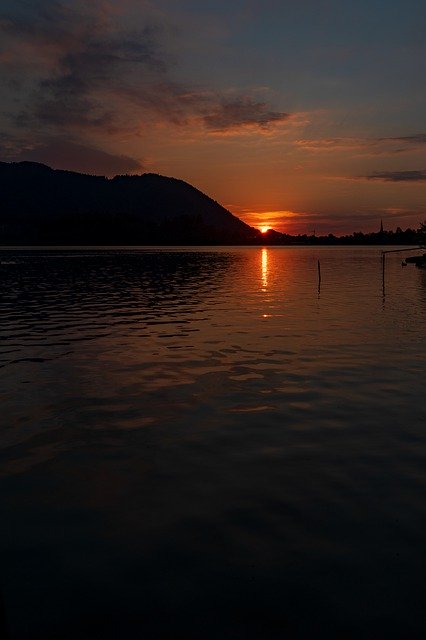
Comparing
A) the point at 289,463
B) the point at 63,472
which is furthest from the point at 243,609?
the point at 63,472

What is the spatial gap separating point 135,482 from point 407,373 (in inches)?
569

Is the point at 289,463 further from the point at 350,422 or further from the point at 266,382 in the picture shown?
the point at 266,382

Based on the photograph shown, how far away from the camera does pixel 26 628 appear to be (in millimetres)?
7844

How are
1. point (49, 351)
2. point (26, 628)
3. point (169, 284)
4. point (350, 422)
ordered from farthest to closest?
point (169, 284) < point (49, 351) < point (350, 422) < point (26, 628)

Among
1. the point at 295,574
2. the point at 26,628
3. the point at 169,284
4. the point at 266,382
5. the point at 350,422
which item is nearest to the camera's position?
the point at 26,628

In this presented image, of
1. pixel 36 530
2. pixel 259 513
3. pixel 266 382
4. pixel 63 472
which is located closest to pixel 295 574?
pixel 259 513

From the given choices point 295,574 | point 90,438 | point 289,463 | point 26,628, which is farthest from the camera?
point 90,438

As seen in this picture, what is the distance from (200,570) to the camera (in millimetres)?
9148

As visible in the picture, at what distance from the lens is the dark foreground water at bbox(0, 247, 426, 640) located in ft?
26.9

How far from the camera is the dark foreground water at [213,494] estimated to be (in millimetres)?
8195

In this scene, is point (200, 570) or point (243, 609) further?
point (200, 570)

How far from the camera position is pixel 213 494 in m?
11.9

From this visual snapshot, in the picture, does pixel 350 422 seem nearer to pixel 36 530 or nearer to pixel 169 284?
pixel 36 530

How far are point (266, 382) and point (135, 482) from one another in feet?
32.7
